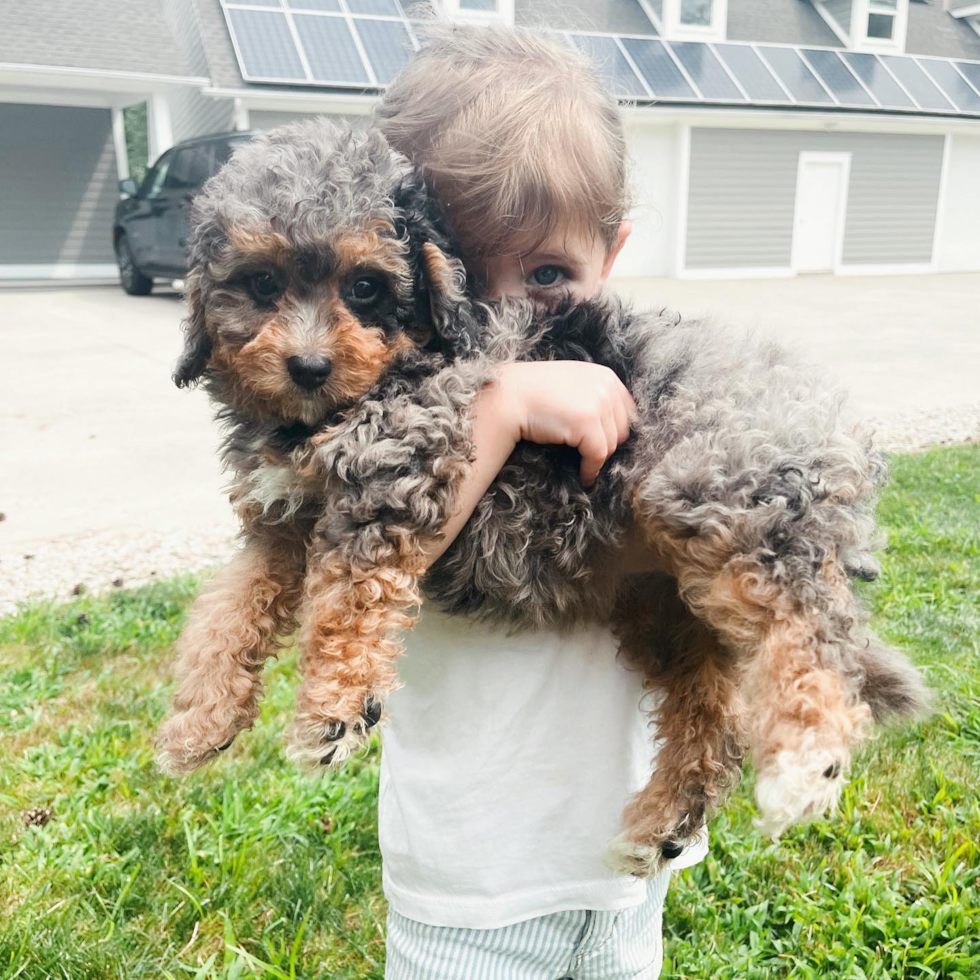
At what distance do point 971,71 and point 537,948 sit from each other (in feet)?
104

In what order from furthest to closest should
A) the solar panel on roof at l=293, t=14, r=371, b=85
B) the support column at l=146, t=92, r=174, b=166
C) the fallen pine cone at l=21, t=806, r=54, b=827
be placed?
the support column at l=146, t=92, r=174, b=166, the solar panel on roof at l=293, t=14, r=371, b=85, the fallen pine cone at l=21, t=806, r=54, b=827

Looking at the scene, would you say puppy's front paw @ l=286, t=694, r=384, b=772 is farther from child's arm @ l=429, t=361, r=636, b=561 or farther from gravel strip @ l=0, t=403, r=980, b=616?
gravel strip @ l=0, t=403, r=980, b=616

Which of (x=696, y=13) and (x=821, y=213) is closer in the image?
(x=696, y=13)

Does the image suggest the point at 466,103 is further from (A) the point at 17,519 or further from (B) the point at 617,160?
(A) the point at 17,519

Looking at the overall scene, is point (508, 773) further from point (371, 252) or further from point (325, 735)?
point (371, 252)

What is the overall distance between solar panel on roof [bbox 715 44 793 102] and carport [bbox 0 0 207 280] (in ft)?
41.6

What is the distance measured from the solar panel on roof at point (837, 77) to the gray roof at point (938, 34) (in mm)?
4811

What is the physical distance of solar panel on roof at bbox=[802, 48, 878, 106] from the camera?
24.2 metres

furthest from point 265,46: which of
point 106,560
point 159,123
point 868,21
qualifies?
point 868,21

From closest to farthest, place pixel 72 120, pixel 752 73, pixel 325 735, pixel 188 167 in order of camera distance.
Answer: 1. pixel 325 735
2. pixel 188 167
3. pixel 72 120
4. pixel 752 73

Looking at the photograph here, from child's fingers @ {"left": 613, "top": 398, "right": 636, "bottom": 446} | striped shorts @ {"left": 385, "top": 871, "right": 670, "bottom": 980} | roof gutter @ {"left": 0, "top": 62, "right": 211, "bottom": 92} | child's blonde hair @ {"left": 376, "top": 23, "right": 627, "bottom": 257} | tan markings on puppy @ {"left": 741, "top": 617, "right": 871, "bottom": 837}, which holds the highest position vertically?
child's blonde hair @ {"left": 376, "top": 23, "right": 627, "bottom": 257}

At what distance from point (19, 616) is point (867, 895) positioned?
412 centimetres

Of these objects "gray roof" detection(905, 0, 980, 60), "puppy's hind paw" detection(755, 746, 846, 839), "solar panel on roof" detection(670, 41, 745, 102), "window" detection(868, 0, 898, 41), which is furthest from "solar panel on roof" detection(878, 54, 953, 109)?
"puppy's hind paw" detection(755, 746, 846, 839)

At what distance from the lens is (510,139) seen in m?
2.23
